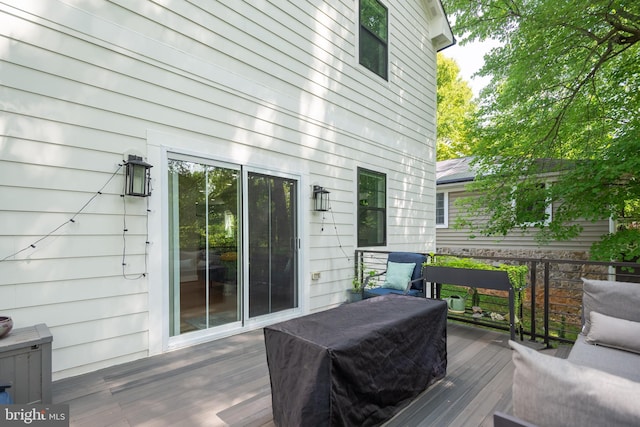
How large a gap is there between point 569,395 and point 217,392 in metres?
2.35

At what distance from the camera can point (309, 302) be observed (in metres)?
4.64

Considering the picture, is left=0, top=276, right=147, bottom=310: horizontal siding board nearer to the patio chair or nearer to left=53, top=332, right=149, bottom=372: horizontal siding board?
left=53, top=332, right=149, bottom=372: horizontal siding board

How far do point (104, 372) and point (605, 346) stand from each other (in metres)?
4.09

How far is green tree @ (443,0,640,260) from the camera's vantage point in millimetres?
5453

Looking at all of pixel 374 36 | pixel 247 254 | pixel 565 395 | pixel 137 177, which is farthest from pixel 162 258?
pixel 374 36

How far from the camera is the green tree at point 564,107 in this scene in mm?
5453

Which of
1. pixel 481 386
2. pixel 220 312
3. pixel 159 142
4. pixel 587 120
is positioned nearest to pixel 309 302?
pixel 220 312

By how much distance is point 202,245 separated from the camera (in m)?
3.43

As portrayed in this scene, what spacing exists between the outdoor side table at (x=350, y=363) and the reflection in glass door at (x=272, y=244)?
1.75m

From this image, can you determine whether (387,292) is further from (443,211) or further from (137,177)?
(443,211)

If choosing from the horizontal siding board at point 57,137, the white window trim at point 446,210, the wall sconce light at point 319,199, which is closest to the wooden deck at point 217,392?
the horizontal siding board at point 57,137

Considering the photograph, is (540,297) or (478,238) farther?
(478,238)

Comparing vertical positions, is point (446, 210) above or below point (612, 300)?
above

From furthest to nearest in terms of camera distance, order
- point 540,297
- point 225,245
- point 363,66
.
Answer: point 540,297
point 363,66
point 225,245
